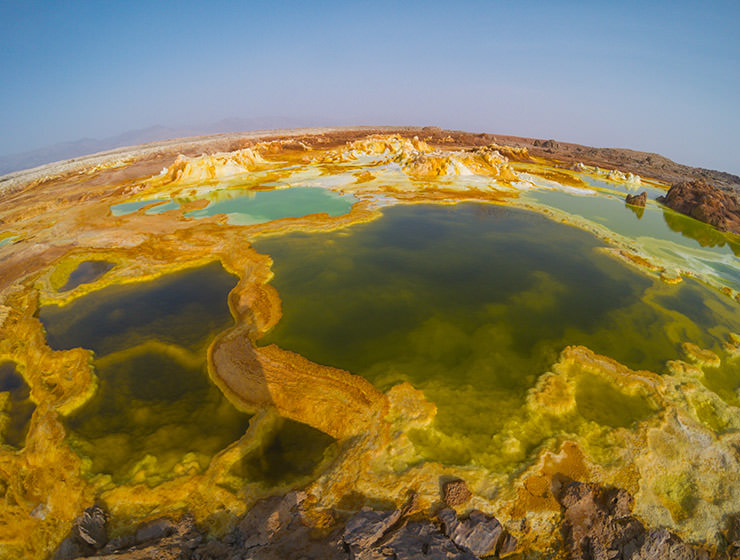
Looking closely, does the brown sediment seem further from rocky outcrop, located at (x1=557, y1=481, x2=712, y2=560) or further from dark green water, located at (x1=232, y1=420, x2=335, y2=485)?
rocky outcrop, located at (x1=557, y1=481, x2=712, y2=560)

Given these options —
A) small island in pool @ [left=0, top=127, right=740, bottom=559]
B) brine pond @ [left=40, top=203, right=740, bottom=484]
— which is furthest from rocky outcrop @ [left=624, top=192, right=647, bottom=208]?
brine pond @ [left=40, top=203, right=740, bottom=484]

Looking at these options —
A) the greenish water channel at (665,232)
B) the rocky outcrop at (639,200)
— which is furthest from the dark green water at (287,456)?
the rocky outcrop at (639,200)

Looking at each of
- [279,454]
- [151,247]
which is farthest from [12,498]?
[151,247]

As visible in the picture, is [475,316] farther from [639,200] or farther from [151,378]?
[639,200]

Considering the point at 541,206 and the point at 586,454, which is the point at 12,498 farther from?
the point at 541,206

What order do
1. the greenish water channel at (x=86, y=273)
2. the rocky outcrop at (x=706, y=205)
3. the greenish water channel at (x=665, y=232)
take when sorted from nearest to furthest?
the greenish water channel at (x=86, y=273)
the greenish water channel at (x=665, y=232)
the rocky outcrop at (x=706, y=205)

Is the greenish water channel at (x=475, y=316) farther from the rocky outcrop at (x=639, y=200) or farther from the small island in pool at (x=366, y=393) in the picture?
the rocky outcrop at (x=639, y=200)
